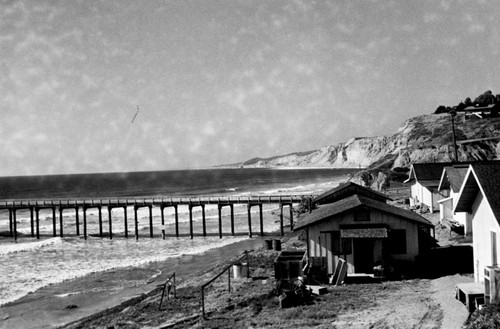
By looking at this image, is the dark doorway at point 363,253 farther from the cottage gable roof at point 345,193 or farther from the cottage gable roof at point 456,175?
the cottage gable roof at point 456,175

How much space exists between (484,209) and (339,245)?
7649 mm

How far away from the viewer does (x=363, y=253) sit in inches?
906

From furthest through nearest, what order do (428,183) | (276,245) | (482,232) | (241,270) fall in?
(428,183)
(276,245)
(241,270)
(482,232)

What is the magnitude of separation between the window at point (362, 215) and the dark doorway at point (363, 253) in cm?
102

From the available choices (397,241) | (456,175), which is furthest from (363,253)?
(456,175)

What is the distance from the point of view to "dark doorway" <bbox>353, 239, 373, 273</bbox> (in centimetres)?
2292

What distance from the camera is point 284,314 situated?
17.4m

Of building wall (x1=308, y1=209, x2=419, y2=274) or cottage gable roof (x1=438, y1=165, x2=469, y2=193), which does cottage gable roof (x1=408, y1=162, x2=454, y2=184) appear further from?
building wall (x1=308, y1=209, x2=419, y2=274)

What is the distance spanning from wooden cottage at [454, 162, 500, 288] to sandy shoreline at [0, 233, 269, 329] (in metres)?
16.5

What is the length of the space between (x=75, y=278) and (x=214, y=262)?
30.6 ft

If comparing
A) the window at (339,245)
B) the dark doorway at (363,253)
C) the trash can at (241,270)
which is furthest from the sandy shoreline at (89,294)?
the dark doorway at (363,253)

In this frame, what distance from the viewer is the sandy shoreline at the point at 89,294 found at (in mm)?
23984

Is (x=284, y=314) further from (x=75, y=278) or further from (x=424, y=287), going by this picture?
(x=75, y=278)

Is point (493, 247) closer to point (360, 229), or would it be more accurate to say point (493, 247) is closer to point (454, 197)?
point (360, 229)
